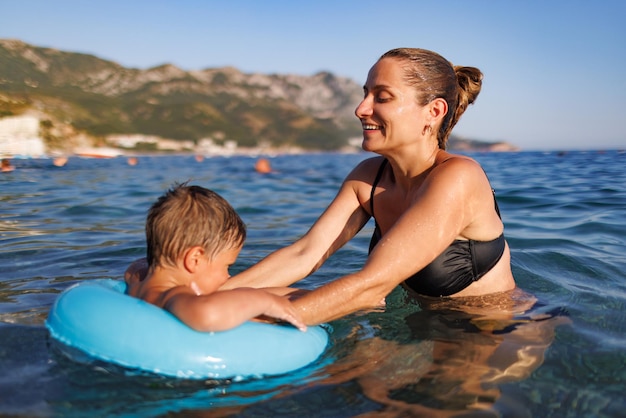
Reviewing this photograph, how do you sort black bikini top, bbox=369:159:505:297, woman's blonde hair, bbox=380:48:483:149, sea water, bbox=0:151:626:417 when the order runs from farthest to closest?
black bikini top, bbox=369:159:505:297
woman's blonde hair, bbox=380:48:483:149
sea water, bbox=0:151:626:417

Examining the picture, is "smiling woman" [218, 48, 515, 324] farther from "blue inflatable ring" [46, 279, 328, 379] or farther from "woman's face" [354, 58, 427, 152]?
Result: "blue inflatable ring" [46, 279, 328, 379]

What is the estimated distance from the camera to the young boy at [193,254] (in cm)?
285

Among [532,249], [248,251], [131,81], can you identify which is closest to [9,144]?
[248,251]

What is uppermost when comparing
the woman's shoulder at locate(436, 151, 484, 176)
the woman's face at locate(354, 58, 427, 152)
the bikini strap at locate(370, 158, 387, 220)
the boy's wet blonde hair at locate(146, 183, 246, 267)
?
the woman's face at locate(354, 58, 427, 152)

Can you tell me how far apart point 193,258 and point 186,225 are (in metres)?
0.19

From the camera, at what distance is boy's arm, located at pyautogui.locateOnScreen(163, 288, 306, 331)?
8.86 ft

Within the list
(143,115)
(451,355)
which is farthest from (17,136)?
(143,115)

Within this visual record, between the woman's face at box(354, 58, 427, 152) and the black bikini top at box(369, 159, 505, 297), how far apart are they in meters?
0.77

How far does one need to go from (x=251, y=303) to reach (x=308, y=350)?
483 millimetres

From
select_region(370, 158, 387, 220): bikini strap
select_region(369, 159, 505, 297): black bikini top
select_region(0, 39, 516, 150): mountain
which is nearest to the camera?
select_region(369, 159, 505, 297): black bikini top

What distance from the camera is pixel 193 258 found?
9.81ft

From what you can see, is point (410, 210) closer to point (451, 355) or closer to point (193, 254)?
point (451, 355)

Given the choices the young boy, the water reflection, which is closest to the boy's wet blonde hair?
the young boy

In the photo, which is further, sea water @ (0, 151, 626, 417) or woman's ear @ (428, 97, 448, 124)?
woman's ear @ (428, 97, 448, 124)
